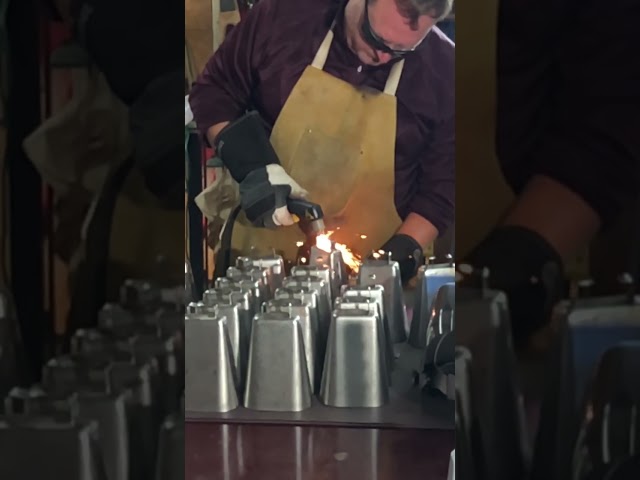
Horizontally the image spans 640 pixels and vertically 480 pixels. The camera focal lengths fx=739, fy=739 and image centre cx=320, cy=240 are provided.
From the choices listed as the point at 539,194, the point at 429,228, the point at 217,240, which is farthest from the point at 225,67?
the point at 539,194

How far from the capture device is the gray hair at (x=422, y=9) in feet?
3.11

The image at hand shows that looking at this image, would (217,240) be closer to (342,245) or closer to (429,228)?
(342,245)

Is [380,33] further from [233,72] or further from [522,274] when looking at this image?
[522,274]

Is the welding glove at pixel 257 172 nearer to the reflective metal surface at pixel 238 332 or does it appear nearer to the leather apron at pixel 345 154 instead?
the leather apron at pixel 345 154

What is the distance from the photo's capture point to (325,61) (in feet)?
3.40

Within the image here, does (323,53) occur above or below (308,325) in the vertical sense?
above

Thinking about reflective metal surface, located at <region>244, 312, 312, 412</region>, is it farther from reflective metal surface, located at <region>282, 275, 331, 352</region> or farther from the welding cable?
the welding cable

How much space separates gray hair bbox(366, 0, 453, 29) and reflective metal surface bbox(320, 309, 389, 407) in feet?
1.32

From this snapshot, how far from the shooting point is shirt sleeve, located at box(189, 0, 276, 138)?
3.45 ft

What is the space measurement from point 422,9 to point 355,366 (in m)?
0.47

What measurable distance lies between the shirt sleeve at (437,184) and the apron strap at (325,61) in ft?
0.29

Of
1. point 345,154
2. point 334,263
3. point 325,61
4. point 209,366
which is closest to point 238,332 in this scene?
point 209,366

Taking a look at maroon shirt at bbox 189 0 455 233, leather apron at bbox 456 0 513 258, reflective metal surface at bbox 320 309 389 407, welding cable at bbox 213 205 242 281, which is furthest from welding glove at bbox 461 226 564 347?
welding cable at bbox 213 205 242 281

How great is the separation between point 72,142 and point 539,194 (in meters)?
0.30
